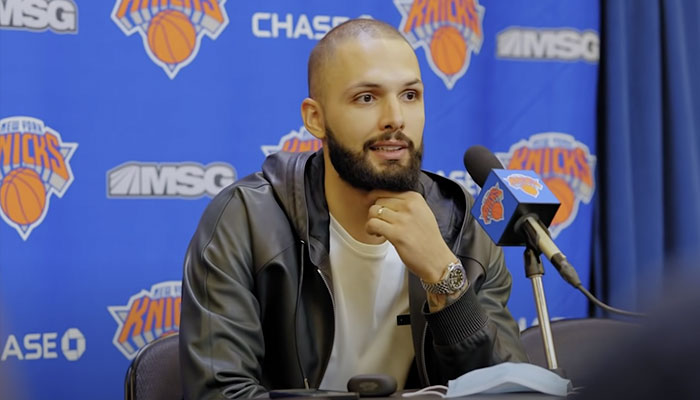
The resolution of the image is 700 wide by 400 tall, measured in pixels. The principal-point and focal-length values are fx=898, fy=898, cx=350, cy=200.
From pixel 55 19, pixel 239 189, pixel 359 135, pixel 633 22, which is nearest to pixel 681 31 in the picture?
pixel 633 22

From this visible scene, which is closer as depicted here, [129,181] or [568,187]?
[129,181]

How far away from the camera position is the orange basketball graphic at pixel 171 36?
2451 mm

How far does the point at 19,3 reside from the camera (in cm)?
234

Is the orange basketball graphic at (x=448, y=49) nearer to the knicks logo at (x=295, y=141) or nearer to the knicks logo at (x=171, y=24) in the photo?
the knicks logo at (x=295, y=141)

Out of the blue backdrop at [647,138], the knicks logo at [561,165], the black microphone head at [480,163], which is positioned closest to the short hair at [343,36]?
the black microphone head at [480,163]

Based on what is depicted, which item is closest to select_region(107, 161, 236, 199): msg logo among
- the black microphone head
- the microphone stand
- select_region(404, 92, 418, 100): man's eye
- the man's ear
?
the man's ear

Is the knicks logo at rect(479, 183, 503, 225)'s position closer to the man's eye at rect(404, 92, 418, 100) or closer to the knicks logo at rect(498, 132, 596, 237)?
the man's eye at rect(404, 92, 418, 100)

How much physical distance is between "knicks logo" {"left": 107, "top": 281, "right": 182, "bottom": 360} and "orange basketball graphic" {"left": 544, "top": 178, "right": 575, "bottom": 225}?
1210 mm

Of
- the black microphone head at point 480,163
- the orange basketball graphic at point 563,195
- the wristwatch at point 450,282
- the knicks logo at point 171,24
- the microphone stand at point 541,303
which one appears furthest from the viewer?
the orange basketball graphic at point 563,195

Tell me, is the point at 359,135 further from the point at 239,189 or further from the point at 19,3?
the point at 19,3

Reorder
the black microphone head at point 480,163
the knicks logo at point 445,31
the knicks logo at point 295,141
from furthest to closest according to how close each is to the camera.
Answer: the knicks logo at point 445,31, the knicks logo at point 295,141, the black microphone head at point 480,163

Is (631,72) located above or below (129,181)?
above

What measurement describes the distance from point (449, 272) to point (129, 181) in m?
1.05

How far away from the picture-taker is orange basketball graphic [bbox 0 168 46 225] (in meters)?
2.33
